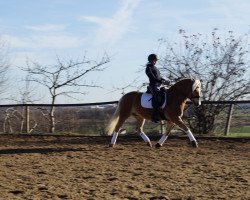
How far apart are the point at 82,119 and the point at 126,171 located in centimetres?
1059

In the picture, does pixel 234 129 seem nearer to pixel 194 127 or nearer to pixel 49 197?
pixel 194 127

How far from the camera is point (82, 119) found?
1877 centimetres

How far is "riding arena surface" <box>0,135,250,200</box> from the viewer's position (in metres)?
6.49

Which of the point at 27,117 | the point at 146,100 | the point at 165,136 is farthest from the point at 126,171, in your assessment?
the point at 27,117

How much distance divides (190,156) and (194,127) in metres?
6.40

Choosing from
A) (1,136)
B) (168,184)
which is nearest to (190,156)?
(168,184)

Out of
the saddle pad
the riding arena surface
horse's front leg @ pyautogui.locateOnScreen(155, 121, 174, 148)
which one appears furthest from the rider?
the riding arena surface

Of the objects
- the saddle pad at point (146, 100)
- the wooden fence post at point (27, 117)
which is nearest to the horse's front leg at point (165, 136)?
the saddle pad at point (146, 100)

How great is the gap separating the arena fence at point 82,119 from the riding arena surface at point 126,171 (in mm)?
2733

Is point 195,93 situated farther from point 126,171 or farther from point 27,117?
point 27,117

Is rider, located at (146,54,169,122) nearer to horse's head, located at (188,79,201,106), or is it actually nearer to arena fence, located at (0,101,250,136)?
horse's head, located at (188,79,201,106)

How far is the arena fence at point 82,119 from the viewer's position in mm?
15953

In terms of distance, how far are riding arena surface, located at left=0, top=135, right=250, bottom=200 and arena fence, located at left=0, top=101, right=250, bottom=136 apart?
8.96 feet

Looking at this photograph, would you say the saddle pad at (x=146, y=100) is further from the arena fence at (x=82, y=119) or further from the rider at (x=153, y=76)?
the arena fence at (x=82, y=119)
